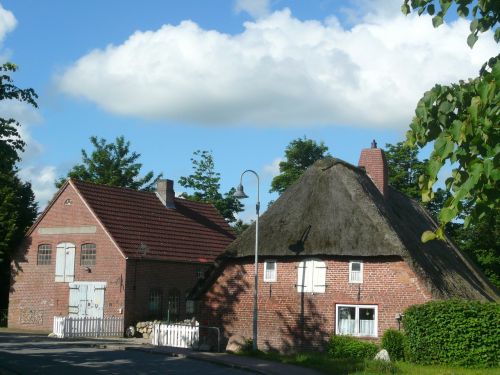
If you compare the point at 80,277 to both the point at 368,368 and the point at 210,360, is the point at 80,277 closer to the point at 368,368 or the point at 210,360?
the point at 210,360

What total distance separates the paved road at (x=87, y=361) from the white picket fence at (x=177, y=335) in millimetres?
1786

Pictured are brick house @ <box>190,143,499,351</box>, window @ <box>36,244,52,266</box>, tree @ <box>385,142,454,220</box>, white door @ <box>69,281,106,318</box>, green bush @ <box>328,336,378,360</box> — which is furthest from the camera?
tree @ <box>385,142,454,220</box>

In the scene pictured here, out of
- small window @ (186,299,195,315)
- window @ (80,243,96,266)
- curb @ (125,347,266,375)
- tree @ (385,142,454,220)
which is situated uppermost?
tree @ (385,142,454,220)

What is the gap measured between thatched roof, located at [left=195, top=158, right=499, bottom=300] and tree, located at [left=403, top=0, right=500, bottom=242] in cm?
1974

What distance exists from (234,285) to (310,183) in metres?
5.15

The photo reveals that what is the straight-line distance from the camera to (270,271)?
28.4m

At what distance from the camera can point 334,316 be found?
87.7 feet

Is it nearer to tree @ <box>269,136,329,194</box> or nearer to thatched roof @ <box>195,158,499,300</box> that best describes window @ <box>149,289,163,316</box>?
thatched roof @ <box>195,158,499,300</box>

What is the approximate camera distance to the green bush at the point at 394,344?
23828 millimetres

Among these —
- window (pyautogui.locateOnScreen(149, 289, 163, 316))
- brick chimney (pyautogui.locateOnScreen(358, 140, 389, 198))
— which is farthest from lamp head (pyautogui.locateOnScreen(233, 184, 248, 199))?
window (pyautogui.locateOnScreen(149, 289, 163, 316))

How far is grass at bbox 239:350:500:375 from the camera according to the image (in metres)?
20.0

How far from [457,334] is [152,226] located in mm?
20500

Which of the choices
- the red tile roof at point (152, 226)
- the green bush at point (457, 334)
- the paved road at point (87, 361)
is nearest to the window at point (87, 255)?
the red tile roof at point (152, 226)

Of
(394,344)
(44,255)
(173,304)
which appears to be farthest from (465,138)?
(44,255)
